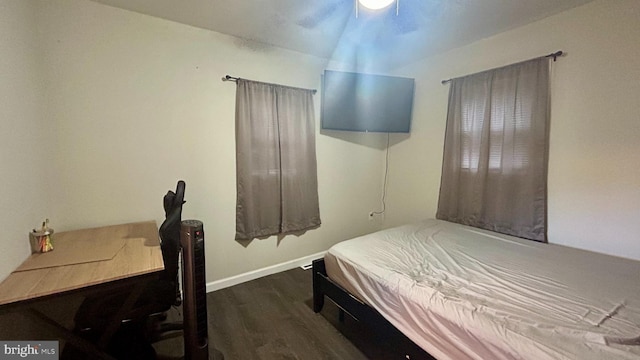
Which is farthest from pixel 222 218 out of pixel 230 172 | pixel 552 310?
pixel 552 310

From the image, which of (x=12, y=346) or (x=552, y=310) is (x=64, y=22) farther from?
(x=552, y=310)

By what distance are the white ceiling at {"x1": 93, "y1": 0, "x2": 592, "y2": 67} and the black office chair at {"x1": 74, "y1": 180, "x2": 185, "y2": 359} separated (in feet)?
4.96

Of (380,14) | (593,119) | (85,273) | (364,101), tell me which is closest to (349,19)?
(380,14)

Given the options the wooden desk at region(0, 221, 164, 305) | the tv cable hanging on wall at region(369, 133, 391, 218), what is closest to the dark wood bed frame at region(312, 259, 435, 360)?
the wooden desk at region(0, 221, 164, 305)

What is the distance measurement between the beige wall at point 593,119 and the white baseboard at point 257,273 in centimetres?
252

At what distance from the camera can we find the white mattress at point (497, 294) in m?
1.13

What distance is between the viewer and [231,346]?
6.18 ft

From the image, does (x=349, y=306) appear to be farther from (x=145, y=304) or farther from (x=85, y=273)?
(x=85, y=273)

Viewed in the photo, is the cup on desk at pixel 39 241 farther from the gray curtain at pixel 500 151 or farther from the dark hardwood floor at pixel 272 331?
the gray curtain at pixel 500 151

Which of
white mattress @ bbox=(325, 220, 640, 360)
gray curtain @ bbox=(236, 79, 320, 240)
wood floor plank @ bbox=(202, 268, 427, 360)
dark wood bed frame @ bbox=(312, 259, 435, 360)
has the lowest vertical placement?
wood floor plank @ bbox=(202, 268, 427, 360)

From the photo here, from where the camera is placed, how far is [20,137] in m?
1.53

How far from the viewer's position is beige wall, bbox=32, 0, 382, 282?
1979mm

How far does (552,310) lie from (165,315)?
8.77ft

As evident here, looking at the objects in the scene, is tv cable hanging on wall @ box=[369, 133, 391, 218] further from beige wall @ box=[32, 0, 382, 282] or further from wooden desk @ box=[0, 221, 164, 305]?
wooden desk @ box=[0, 221, 164, 305]
